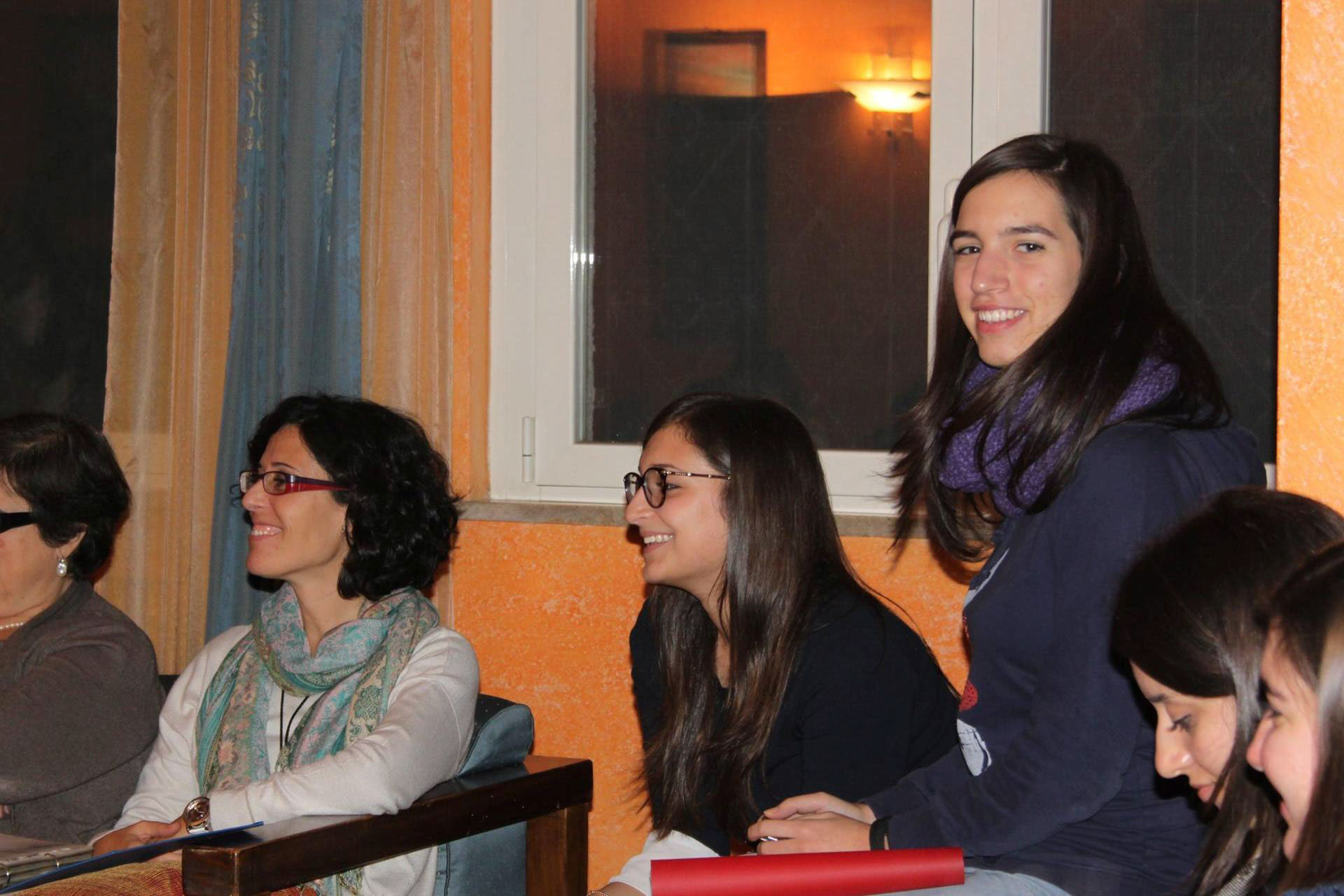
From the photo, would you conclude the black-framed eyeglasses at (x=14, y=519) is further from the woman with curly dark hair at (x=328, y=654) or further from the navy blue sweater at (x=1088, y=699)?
the navy blue sweater at (x=1088, y=699)

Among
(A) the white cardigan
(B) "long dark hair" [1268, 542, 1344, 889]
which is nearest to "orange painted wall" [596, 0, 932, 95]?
(A) the white cardigan

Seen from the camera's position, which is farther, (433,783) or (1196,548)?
(433,783)

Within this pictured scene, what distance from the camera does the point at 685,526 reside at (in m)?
2.15

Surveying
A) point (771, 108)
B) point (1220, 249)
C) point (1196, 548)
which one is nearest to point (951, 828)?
point (1196, 548)

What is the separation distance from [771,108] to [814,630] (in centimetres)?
132

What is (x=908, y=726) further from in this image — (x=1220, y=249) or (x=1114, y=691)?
(x=1220, y=249)

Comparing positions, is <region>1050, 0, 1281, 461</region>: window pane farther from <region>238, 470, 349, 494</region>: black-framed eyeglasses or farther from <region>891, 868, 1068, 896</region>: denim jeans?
<region>238, 470, 349, 494</region>: black-framed eyeglasses

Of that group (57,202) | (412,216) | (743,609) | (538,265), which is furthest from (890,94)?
(57,202)

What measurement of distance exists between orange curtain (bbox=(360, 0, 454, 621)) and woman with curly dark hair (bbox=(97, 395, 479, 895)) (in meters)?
0.27

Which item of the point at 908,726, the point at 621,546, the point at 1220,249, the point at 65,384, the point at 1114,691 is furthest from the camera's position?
the point at 65,384

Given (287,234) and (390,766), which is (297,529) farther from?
(287,234)

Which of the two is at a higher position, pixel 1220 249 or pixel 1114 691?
pixel 1220 249

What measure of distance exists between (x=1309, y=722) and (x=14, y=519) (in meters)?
2.37

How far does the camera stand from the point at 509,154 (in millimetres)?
3055
